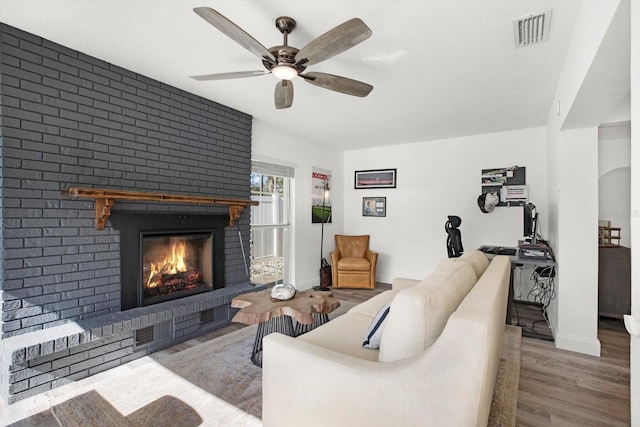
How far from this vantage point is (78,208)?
2.53 metres

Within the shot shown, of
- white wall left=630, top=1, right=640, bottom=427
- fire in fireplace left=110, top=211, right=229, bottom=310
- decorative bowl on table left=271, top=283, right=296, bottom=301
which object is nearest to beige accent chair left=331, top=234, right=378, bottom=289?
fire in fireplace left=110, top=211, right=229, bottom=310

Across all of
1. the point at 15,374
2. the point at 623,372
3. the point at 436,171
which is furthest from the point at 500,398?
the point at 436,171

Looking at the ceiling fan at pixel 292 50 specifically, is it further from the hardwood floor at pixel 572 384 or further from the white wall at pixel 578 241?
the hardwood floor at pixel 572 384

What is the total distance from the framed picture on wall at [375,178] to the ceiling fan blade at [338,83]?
3480 millimetres

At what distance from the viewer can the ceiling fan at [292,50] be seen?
170 cm

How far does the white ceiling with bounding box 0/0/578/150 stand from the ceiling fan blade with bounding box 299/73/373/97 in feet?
0.98

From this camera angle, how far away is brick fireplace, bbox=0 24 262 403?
2201 millimetres

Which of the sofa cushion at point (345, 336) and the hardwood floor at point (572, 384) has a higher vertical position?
the sofa cushion at point (345, 336)

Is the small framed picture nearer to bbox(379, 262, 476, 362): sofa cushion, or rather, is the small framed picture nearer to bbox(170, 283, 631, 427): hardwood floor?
bbox(170, 283, 631, 427): hardwood floor

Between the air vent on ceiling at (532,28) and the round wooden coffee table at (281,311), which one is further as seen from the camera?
the round wooden coffee table at (281,311)

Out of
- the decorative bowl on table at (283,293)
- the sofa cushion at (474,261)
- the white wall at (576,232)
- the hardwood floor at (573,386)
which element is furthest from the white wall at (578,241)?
the decorative bowl on table at (283,293)

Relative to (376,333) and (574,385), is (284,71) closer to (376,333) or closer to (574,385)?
(376,333)

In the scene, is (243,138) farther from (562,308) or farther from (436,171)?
(562,308)

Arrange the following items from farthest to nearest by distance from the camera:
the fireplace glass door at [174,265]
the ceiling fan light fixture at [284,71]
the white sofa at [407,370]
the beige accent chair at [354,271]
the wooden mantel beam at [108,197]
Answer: the beige accent chair at [354,271]
the fireplace glass door at [174,265]
the wooden mantel beam at [108,197]
the ceiling fan light fixture at [284,71]
the white sofa at [407,370]
